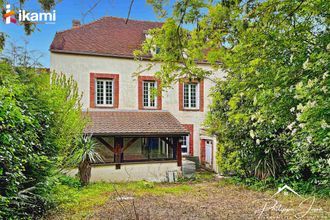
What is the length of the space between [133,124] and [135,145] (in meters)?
1.80

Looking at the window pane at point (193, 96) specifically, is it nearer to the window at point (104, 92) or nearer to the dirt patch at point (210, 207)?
the window at point (104, 92)

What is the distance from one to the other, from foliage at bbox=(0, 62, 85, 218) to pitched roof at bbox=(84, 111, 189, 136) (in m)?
5.25

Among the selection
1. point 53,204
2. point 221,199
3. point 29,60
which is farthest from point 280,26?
point 29,60

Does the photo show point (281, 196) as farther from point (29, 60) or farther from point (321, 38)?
point (29, 60)

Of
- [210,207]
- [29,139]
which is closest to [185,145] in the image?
[210,207]

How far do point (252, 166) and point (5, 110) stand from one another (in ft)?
35.3

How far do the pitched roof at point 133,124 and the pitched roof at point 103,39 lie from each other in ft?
11.0

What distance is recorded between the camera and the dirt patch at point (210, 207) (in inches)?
281

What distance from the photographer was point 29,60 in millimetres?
10594

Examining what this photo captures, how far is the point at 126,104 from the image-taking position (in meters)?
17.0

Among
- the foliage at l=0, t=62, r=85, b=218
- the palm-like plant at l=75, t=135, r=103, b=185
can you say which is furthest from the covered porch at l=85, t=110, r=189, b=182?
the foliage at l=0, t=62, r=85, b=218

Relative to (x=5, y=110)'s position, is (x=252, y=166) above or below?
below

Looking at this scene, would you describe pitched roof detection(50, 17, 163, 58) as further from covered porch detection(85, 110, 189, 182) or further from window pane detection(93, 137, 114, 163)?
window pane detection(93, 137, 114, 163)

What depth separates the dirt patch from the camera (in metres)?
7.13
